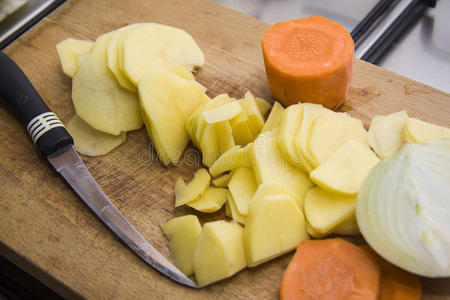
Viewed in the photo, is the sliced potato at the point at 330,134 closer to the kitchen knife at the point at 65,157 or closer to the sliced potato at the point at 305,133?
the sliced potato at the point at 305,133

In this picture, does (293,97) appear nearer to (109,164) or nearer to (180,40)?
(180,40)

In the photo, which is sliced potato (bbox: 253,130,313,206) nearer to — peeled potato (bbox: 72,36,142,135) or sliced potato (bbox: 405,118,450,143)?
sliced potato (bbox: 405,118,450,143)

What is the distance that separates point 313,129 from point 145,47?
0.72 meters

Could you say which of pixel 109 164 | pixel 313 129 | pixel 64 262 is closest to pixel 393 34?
pixel 313 129

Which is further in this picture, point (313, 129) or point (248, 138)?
point (248, 138)

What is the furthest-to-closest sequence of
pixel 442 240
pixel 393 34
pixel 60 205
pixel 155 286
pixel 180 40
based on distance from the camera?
1. pixel 393 34
2. pixel 180 40
3. pixel 60 205
4. pixel 155 286
5. pixel 442 240

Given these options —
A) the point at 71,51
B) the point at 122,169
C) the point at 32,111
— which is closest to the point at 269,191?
the point at 122,169

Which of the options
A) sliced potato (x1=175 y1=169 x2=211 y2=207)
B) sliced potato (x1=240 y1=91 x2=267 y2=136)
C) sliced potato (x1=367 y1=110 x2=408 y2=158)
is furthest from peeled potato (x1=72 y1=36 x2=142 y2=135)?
sliced potato (x1=367 y1=110 x2=408 y2=158)

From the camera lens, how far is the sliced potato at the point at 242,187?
1387mm

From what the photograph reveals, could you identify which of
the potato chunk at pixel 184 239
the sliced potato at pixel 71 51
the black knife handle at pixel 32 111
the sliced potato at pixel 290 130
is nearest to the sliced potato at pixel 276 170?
the sliced potato at pixel 290 130

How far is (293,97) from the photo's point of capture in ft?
5.18

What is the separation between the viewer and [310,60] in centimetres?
149

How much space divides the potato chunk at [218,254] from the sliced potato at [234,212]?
0.06 m

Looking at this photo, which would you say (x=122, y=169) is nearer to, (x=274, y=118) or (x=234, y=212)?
(x=234, y=212)
